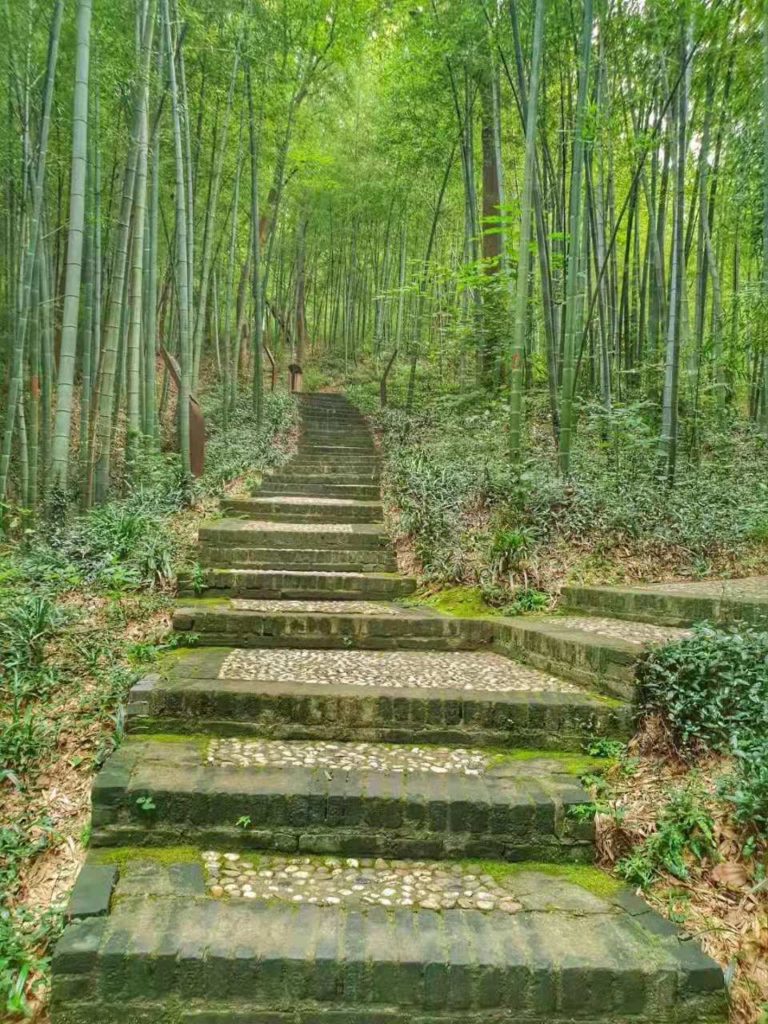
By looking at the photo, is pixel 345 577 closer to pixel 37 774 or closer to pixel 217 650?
pixel 217 650

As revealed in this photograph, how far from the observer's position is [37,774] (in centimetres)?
227

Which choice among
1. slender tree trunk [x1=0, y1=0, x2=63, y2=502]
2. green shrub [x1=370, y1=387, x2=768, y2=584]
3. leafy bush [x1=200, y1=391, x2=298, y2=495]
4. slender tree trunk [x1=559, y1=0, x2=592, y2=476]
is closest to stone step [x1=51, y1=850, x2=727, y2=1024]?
green shrub [x1=370, y1=387, x2=768, y2=584]

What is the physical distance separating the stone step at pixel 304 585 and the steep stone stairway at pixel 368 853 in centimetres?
70

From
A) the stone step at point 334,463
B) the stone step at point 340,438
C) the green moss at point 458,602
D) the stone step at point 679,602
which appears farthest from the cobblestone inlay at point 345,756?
the stone step at point 340,438

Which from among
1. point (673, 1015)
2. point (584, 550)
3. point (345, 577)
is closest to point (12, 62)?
point (345, 577)

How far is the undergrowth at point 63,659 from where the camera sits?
1.80 m

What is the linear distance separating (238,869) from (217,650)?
4.72 feet

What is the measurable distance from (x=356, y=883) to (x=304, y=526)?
350cm

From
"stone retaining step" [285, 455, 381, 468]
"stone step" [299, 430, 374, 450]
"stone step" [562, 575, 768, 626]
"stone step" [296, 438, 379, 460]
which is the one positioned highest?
"stone step" [299, 430, 374, 450]

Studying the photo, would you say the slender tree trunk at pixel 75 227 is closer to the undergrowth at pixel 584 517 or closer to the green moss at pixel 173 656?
the green moss at pixel 173 656

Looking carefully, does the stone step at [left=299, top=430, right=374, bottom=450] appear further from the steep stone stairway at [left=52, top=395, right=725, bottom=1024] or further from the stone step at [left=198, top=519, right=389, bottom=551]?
the steep stone stairway at [left=52, top=395, right=725, bottom=1024]

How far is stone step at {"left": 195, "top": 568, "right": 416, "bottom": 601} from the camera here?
3.98m

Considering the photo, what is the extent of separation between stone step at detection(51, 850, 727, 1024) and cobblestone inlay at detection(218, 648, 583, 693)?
3.43 feet

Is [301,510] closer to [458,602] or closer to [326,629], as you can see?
[458,602]
